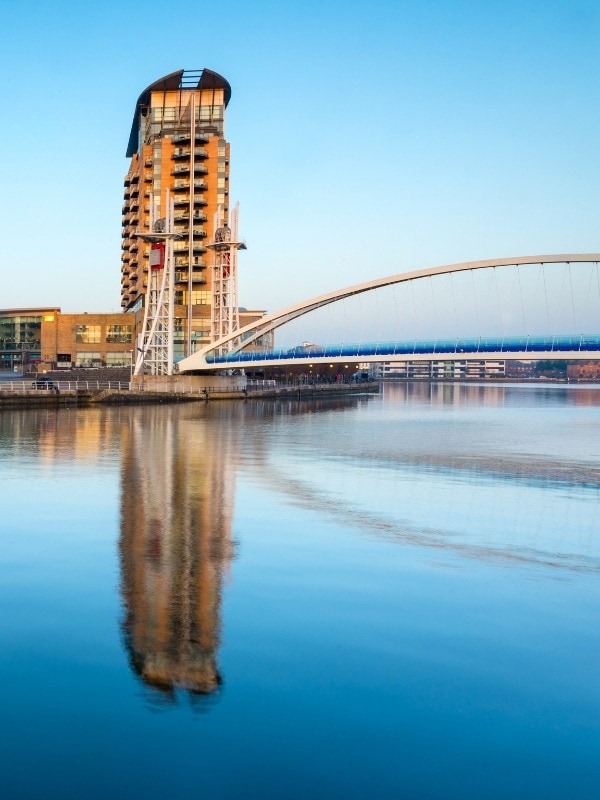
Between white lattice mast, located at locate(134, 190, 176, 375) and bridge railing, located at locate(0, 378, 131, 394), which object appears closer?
bridge railing, located at locate(0, 378, 131, 394)

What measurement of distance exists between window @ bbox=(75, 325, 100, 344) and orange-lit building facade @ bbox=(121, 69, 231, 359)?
7.50 metres

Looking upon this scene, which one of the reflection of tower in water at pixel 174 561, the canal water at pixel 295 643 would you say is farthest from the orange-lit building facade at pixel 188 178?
the canal water at pixel 295 643

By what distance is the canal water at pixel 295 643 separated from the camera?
707 centimetres

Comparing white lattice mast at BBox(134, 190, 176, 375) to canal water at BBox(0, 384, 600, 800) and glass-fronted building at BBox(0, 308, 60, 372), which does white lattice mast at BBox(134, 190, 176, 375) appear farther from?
glass-fronted building at BBox(0, 308, 60, 372)

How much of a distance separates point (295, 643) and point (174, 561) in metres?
4.29

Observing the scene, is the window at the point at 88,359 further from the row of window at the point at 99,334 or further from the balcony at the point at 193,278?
the balcony at the point at 193,278

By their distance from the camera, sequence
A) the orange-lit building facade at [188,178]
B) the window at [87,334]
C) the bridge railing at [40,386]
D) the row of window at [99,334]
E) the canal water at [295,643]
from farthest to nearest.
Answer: the window at [87,334] < the row of window at [99,334] < the orange-lit building facade at [188,178] < the bridge railing at [40,386] < the canal water at [295,643]

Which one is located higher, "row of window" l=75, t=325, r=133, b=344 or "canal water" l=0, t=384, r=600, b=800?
"row of window" l=75, t=325, r=133, b=344

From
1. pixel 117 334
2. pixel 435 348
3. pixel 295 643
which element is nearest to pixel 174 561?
pixel 295 643

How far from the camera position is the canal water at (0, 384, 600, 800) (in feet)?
23.2

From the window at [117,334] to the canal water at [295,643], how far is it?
300 feet

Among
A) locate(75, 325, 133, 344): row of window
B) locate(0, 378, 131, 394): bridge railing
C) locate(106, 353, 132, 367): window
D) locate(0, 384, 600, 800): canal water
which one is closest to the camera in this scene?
locate(0, 384, 600, 800): canal water

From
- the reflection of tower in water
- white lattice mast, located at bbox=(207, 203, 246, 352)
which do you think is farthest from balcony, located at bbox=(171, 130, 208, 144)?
Answer: the reflection of tower in water

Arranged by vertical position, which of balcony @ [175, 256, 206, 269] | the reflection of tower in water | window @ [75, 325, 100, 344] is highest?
balcony @ [175, 256, 206, 269]
